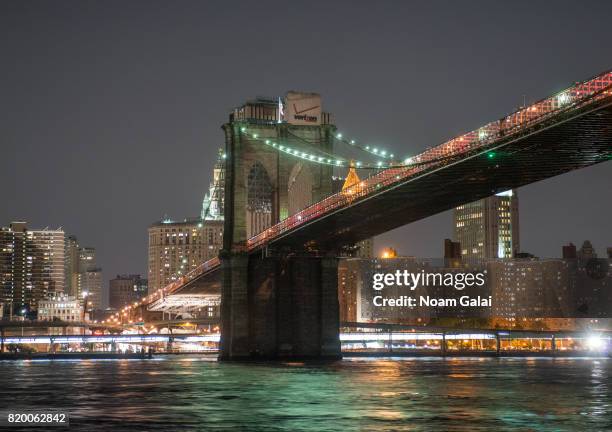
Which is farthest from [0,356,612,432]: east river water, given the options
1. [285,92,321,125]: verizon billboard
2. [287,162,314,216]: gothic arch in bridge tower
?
[285,92,321,125]: verizon billboard

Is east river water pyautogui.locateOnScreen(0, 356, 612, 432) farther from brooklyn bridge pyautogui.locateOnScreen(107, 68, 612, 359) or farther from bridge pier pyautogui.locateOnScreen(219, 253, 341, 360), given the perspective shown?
bridge pier pyautogui.locateOnScreen(219, 253, 341, 360)

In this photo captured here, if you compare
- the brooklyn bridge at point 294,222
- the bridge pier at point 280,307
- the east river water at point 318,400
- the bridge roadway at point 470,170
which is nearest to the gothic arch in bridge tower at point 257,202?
the brooklyn bridge at point 294,222

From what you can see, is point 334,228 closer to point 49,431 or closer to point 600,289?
point 49,431

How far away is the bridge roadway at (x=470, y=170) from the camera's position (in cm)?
4978

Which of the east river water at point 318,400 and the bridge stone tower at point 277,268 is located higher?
the bridge stone tower at point 277,268

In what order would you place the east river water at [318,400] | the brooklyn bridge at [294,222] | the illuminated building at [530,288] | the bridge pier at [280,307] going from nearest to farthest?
the east river water at [318,400]
the brooklyn bridge at [294,222]
the bridge pier at [280,307]
the illuminated building at [530,288]

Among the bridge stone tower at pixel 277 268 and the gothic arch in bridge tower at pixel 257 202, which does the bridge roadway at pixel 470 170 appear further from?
the gothic arch in bridge tower at pixel 257 202

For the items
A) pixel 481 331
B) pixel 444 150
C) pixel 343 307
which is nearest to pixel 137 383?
pixel 444 150

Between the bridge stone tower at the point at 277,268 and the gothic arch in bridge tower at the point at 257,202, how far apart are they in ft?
56.2

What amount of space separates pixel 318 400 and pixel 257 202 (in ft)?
214

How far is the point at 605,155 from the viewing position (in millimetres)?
56750

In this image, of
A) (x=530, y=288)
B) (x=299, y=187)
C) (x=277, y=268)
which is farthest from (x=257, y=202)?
(x=530, y=288)

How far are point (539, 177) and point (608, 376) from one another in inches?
513

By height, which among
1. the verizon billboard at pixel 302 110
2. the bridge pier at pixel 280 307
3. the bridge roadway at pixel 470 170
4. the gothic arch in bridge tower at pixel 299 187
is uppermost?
the verizon billboard at pixel 302 110
